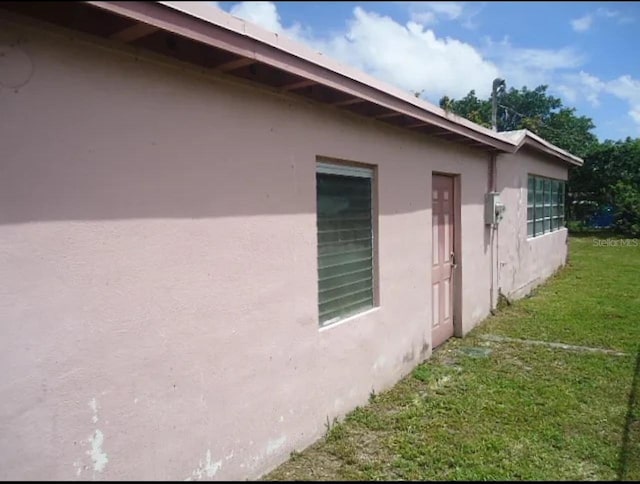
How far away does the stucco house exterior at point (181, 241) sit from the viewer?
7.20 ft

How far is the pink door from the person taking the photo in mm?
6358

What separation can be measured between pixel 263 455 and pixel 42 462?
1543 mm

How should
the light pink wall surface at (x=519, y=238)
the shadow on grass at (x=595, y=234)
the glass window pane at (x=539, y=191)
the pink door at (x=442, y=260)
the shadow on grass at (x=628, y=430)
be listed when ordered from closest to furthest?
the shadow on grass at (x=628, y=430) → the pink door at (x=442, y=260) → the light pink wall surface at (x=519, y=238) → the glass window pane at (x=539, y=191) → the shadow on grass at (x=595, y=234)

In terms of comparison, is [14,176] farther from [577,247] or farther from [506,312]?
[577,247]

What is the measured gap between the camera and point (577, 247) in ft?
62.3

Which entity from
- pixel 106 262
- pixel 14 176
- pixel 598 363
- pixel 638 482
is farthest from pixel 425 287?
pixel 14 176

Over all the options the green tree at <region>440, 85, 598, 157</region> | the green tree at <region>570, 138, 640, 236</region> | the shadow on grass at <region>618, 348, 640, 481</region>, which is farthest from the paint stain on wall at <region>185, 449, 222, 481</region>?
the green tree at <region>570, 138, 640, 236</region>

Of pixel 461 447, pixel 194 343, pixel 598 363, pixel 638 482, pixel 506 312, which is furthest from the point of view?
pixel 506 312

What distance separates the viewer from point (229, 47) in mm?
2701

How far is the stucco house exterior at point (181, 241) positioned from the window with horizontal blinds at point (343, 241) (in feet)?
0.07

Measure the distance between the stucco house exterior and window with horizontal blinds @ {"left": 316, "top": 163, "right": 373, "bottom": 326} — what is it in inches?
0.8

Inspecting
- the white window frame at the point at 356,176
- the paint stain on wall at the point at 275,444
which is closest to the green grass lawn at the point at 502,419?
the paint stain on wall at the point at 275,444

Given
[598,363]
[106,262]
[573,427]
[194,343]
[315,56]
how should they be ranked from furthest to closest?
[598,363], [573,427], [315,56], [194,343], [106,262]

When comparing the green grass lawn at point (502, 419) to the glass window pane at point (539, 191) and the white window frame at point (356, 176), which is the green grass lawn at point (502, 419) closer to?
the white window frame at point (356, 176)
